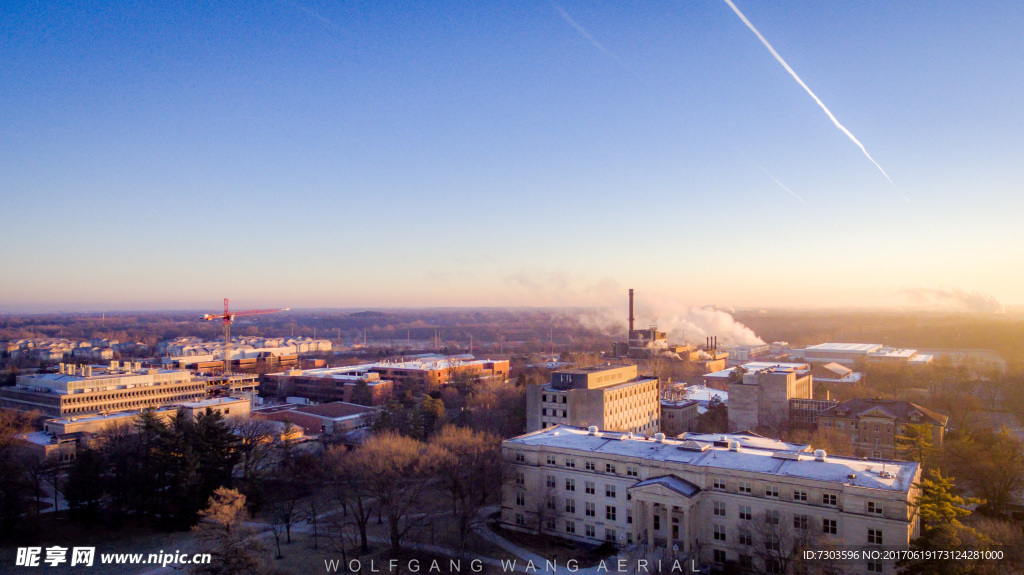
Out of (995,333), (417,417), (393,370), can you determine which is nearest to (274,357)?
(393,370)

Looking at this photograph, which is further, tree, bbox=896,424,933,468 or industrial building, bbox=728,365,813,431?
industrial building, bbox=728,365,813,431

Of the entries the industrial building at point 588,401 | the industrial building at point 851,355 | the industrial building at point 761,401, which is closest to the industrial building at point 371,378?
the industrial building at point 588,401

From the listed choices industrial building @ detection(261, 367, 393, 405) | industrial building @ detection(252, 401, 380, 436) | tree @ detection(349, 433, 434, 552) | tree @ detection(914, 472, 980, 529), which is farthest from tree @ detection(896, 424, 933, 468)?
industrial building @ detection(261, 367, 393, 405)

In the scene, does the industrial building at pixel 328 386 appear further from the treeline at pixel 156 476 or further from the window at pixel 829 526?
the window at pixel 829 526

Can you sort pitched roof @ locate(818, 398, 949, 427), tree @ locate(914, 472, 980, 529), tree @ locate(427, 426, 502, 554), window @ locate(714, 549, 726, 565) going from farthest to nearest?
1. pitched roof @ locate(818, 398, 949, 427)
2. tree @ locate(427, 426, 502, 554)
3. window @ locate(714, 549, 726, 565)
4. tree @ locate(914, 472, 980, 529)

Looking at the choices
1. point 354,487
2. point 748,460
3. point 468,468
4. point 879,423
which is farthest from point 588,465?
point 879,423

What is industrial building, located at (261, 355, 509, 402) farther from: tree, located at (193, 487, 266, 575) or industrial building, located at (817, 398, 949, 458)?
tree, located at (193, 487, 266, 575)

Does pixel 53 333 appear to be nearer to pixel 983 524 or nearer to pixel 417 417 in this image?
pixel 417 417
